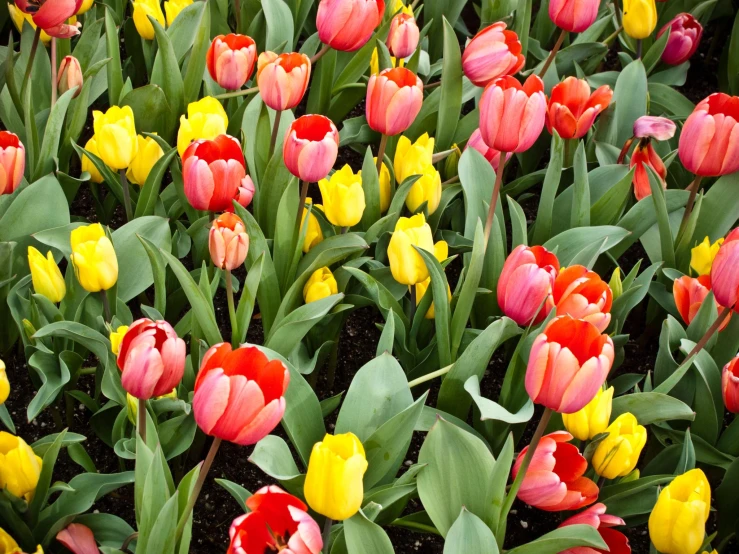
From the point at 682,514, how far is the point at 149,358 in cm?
63

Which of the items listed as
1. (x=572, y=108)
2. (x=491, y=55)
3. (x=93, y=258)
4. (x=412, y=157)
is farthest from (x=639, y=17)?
(x=93, y=258)

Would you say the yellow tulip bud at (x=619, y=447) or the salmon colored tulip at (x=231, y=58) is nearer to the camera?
the yellow tulip bud at (x=619, y=447)

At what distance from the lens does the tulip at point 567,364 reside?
90 cm

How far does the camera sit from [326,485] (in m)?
0.91

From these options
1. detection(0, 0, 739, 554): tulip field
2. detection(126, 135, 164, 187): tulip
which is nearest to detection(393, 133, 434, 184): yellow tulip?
detection(0, 0, 739, 554): tulip field

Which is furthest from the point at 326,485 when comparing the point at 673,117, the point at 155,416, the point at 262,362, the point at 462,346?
the point at 673,117

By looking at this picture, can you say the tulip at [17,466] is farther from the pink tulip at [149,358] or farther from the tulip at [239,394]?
the tulip at [239,394]

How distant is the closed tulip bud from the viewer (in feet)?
4.42

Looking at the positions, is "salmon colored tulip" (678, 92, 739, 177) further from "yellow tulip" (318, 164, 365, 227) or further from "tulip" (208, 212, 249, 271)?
"tulip" (208, 212, 249, 271)

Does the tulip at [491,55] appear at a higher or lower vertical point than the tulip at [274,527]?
higher

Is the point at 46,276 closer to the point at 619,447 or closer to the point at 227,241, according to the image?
the point at 227,241

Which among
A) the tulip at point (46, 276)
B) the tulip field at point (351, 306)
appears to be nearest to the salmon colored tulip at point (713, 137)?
the tulip field at point (351, 306)

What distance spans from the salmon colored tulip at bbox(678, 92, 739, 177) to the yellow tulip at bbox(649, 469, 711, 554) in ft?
1.84

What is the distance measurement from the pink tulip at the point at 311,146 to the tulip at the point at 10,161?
369 mm
